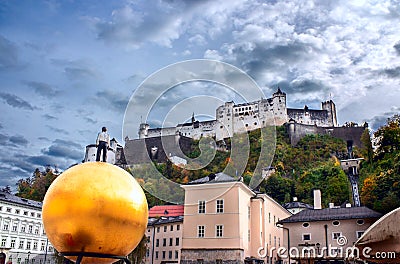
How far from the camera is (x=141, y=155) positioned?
353 feet

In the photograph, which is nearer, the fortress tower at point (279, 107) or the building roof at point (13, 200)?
the building roof at point (13, 200)

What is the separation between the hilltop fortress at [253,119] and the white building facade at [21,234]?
2277 inches

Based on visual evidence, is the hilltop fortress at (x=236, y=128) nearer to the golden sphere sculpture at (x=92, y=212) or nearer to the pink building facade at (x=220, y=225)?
the pink building facade at (x=220, y=225)

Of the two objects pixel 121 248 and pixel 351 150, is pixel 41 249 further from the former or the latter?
pixel 351 150

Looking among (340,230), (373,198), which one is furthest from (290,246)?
(373,198)

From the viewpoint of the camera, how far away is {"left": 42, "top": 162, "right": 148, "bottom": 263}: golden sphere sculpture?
14.5ft

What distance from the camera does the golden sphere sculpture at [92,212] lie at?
14.5ft

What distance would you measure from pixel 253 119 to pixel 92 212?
110986mm

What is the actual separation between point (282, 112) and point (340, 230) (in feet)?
266

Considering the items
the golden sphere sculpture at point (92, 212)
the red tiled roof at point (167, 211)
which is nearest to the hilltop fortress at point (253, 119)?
the red tiled roof at point (167, 211)

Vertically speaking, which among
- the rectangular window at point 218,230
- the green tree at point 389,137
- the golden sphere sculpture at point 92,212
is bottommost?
the golden sphere sculpture at point 92,212

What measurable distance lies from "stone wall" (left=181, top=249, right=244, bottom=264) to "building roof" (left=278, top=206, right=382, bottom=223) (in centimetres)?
565

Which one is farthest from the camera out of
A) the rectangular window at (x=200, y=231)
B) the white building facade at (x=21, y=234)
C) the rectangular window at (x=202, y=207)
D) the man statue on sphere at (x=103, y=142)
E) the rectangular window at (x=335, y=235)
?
the white building facade at (x=21, y=234)

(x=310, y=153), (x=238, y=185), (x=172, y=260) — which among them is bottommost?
(x=172, y=260)
